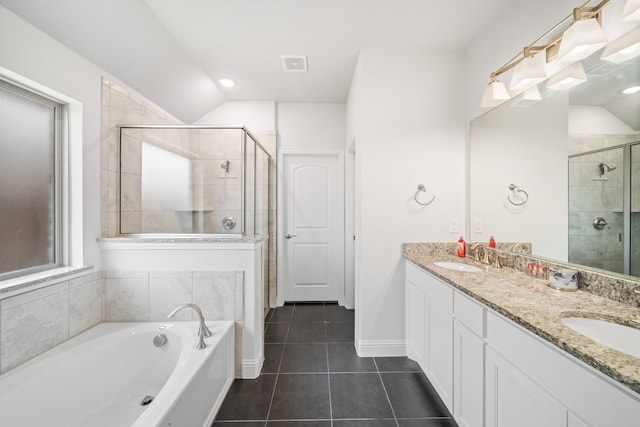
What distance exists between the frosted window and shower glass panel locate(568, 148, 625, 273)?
304 cm

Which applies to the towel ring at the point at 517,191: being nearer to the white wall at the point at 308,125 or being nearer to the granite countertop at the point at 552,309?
the granite countertop at the point at 552,309

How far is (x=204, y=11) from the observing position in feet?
5.73

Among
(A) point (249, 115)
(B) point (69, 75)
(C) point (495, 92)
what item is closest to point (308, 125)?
(A) point (249, 115)

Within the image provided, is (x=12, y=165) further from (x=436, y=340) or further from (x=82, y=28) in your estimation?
(x=436, y=340)

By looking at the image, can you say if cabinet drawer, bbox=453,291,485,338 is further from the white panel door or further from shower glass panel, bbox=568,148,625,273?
the white panel door

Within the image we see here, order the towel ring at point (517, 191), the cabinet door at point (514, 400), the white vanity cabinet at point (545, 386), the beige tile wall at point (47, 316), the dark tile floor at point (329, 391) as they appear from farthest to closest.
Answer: the towel ring at point (517, 191), the dark tile floor at point (329, 391), the beige tile wall at point (47, 316), the cabinet door at point (514, 400), the white vanity cabinet at point (545, 386)

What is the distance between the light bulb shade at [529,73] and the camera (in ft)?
4.83

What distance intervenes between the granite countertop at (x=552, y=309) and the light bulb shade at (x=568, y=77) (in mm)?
1073

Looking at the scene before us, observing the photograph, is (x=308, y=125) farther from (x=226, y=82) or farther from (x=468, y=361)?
(x=468, y=361)

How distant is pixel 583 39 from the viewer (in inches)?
45.3

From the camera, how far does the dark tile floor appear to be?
5.00 ft

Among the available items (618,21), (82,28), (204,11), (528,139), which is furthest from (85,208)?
(618,21)


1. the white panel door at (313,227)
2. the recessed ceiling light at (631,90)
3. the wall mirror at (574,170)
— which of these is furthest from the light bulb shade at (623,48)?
the white panel door at (313,227)

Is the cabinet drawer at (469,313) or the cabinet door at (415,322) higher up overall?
the cabinet drawer at (469,313)
